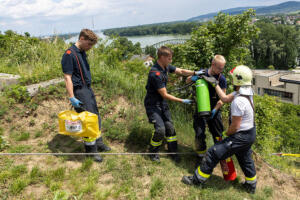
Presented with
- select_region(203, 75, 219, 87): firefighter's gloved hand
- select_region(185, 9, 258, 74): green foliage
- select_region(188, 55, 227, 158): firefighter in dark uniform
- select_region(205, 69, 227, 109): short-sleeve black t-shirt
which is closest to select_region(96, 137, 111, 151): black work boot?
select_region(188, 55, 227, 158): firefighter in dark uniform

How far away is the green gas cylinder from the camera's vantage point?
3.01m

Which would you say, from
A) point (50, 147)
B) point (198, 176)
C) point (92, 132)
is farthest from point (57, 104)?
point (198, 176)

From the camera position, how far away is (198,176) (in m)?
2.83

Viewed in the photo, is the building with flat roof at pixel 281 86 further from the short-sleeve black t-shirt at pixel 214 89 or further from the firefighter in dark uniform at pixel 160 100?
the firefighter in dark uniform at pixel 160 100

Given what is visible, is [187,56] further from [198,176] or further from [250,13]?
[198,176]

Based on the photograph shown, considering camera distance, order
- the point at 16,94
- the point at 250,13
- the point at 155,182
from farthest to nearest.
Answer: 1. the point at 250,13
2. the point at 16,94
3. the point at 155,182

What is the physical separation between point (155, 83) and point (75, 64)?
121cm

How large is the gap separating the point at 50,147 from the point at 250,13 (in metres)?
5.73

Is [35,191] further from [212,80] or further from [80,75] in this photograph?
[212,80]

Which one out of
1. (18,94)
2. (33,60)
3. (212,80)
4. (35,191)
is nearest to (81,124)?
(35,191)

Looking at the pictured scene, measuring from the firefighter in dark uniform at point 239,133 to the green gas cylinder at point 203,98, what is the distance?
12cm

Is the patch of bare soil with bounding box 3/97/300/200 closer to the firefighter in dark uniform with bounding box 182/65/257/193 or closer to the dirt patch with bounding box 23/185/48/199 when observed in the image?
the dirt patch with bounding box 23/185/48/199

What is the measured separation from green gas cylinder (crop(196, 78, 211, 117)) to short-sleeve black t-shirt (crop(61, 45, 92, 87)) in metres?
1.74

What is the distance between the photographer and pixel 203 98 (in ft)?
9.93
